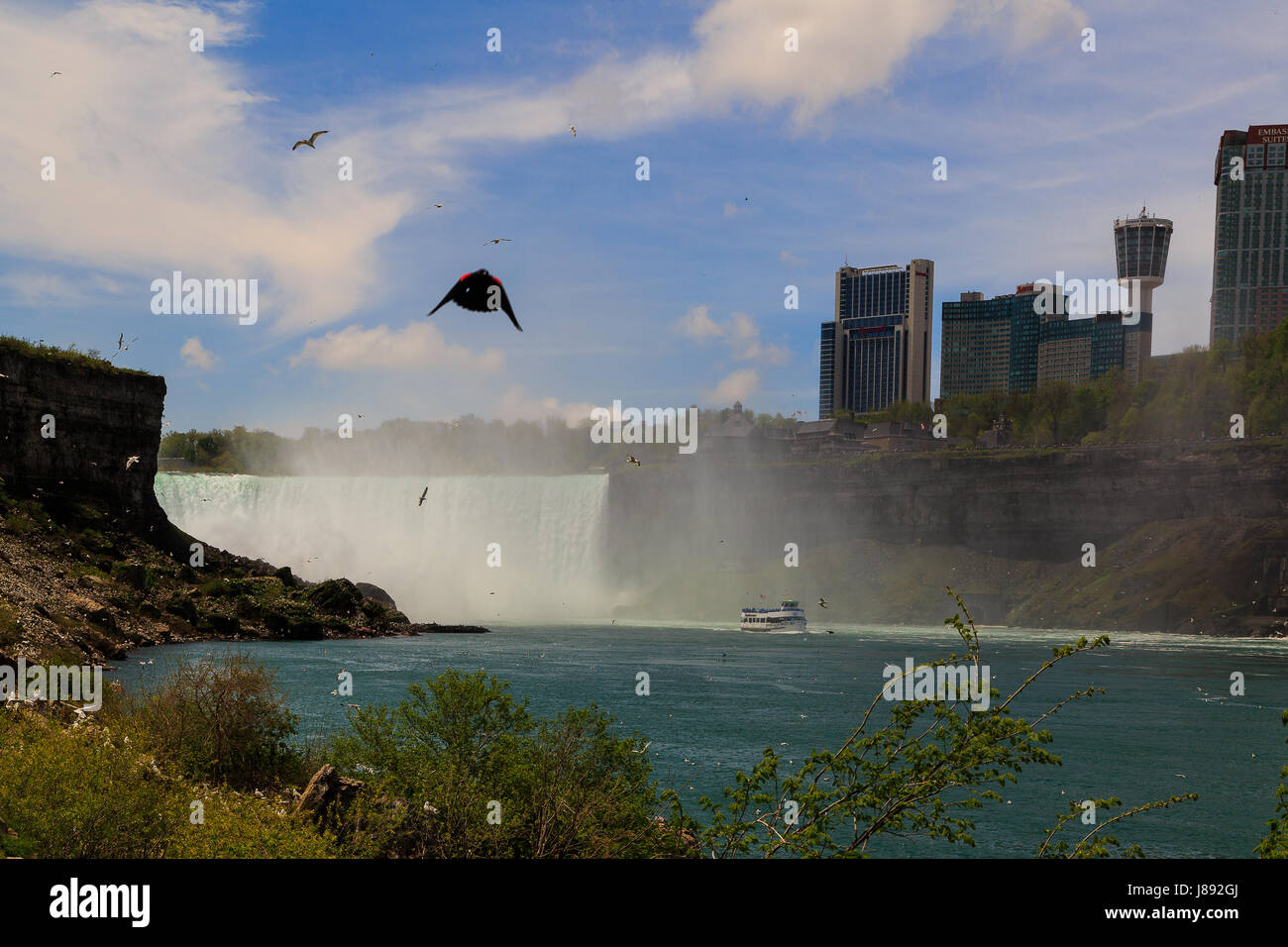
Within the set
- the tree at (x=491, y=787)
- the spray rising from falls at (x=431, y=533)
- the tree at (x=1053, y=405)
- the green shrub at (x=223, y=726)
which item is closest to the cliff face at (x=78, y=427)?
the spray rising from falls at (x=431, y=533)

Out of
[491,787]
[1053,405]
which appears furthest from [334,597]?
[1053,405]

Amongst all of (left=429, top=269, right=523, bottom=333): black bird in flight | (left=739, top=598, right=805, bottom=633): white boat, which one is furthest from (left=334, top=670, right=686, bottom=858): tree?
(left=739, top=598, right=805, bottom=633): white boat

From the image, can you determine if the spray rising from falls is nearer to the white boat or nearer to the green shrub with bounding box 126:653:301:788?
the white boat

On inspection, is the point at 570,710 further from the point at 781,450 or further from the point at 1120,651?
the point at 781,450

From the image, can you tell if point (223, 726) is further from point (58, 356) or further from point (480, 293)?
point (58, 356)
